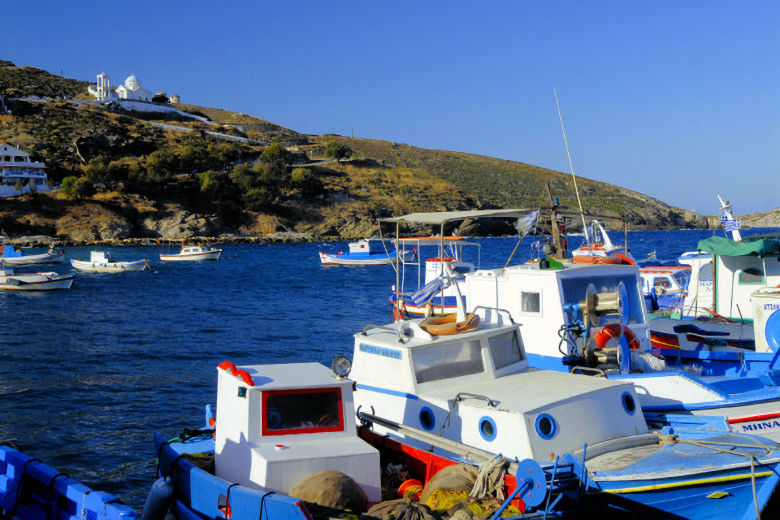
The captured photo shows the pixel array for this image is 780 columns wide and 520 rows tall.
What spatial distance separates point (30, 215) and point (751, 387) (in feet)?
345

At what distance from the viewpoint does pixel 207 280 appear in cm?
5716

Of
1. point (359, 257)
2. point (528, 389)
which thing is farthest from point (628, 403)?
point (359, 257)

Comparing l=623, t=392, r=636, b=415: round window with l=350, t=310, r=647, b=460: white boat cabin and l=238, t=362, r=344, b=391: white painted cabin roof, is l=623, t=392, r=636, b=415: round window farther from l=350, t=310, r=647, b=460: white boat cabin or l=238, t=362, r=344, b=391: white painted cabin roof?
l=238, t=362, r=344, b=391: white painted cabin roof

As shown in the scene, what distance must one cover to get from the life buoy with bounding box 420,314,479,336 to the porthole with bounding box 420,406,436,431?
1229 mm

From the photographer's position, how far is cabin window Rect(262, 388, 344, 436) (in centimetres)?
917

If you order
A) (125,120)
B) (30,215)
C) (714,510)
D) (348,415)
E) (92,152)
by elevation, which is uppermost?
(125,120)

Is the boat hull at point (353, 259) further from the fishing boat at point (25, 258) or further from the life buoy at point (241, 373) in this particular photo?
the life buoy at point (241, 373)

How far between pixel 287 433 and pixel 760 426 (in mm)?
7559

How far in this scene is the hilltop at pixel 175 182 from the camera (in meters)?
106

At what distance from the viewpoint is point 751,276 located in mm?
22766

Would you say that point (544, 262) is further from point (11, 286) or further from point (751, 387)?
point (11, 286)

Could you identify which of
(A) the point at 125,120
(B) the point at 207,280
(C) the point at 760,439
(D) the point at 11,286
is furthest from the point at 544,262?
(A) the point at 125,120

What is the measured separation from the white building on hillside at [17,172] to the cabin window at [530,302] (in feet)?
347

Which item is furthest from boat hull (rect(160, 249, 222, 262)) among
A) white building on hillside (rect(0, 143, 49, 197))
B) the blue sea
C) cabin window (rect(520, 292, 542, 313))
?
cabin window (rect(520, 292, 542, 313))
